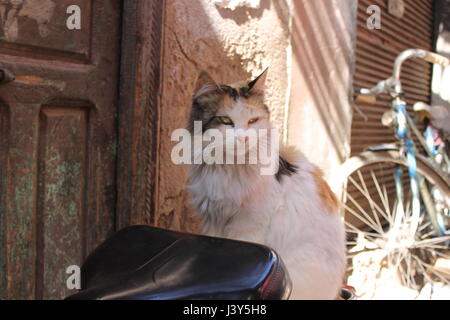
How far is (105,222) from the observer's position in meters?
2.13

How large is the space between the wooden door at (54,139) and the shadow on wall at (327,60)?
157 centimetres

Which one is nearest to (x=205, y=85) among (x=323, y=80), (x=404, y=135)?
(x=323, y=80)

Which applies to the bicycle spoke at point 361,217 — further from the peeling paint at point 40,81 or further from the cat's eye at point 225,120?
the peeling paint at point 40,81


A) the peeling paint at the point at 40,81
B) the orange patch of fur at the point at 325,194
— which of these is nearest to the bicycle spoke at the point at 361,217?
the orange patch of fur at the point at 325,194

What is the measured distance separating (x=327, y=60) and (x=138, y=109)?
194 centimetres

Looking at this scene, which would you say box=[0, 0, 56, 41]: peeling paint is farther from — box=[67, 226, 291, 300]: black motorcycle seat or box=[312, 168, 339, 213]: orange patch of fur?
box=[312, 168, 339, 213]: orange patch of fur

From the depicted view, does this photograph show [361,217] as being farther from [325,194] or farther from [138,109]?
[138,109]

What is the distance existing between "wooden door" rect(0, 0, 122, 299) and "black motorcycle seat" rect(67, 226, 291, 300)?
0.96 m

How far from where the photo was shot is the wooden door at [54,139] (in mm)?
1730

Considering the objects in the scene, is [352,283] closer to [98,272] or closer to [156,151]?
[156,151]

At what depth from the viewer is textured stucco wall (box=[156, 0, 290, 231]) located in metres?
2.22

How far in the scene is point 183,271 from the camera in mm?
814

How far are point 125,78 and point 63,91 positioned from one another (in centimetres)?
33
